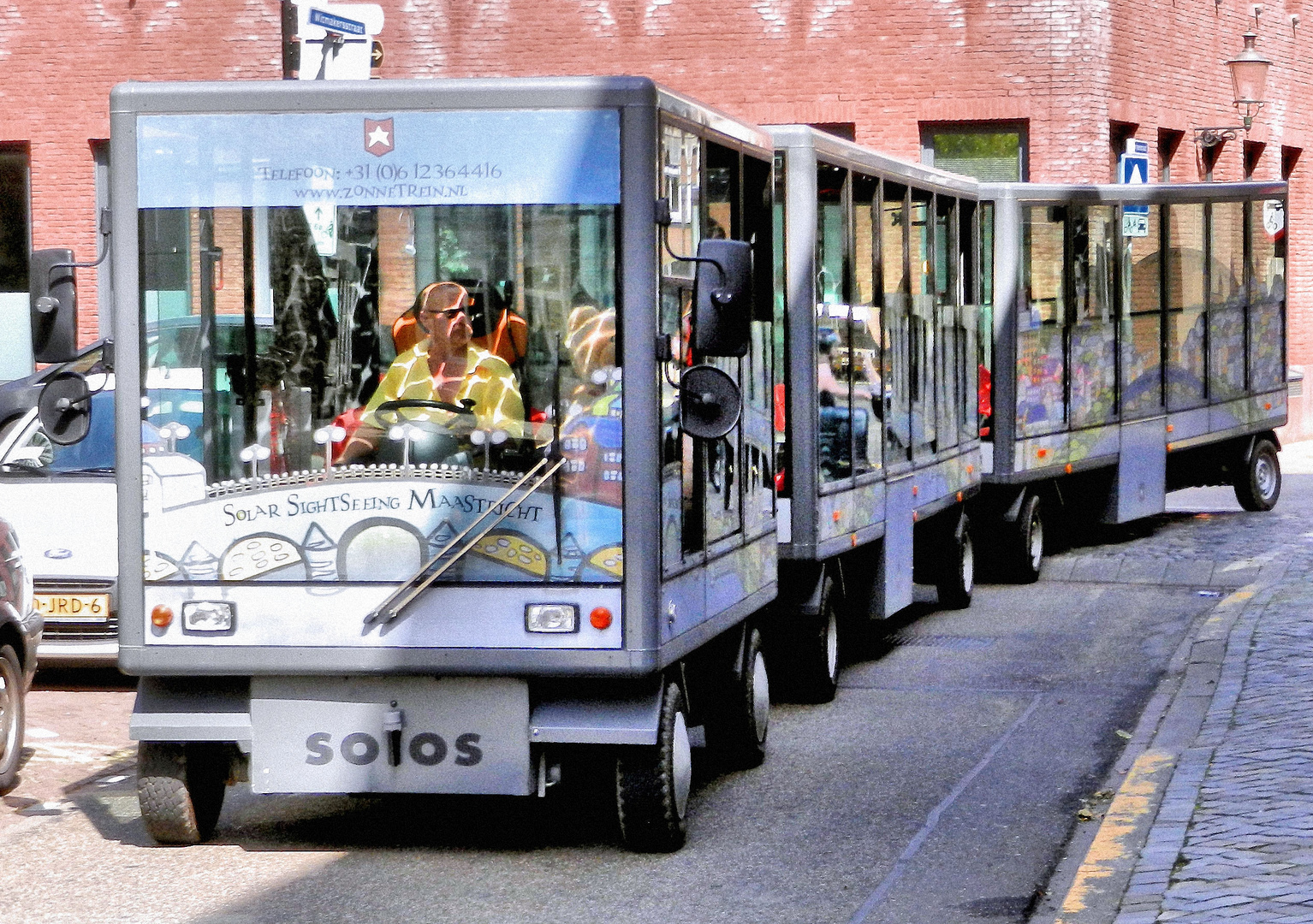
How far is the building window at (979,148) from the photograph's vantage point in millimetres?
23297

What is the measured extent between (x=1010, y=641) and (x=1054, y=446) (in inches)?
147

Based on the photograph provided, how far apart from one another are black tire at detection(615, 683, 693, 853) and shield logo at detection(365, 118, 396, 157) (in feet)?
6.65

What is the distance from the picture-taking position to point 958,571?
1396 centimetres

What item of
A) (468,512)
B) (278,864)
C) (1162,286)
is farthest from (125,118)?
(1162,286)

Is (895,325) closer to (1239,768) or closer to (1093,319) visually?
(1239,768)

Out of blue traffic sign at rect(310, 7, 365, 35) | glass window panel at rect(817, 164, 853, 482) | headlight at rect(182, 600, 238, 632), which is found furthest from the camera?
blue traffic sign at rect(310, 7, 365, 35)

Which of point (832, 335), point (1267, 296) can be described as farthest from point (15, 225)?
point (832, 335)

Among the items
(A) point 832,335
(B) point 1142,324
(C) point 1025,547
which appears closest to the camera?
(A) point 832,335

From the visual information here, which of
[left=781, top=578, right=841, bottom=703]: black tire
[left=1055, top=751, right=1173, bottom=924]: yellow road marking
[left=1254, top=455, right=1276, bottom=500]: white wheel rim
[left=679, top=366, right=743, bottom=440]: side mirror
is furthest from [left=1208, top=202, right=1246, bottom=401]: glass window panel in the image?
[left=679, top=366, right=743, bottom=440]: side mirror

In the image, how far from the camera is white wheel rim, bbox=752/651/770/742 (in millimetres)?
8773

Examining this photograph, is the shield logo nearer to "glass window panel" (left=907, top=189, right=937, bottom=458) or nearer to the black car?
the black car

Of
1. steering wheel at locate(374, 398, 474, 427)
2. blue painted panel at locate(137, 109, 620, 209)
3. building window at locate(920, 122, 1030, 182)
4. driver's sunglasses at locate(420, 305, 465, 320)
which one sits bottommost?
steering wheel at locate(374, 398, 474, 427)

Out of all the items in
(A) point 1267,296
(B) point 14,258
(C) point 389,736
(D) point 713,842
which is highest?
(B) point 14,258

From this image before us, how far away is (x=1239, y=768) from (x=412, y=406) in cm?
347
